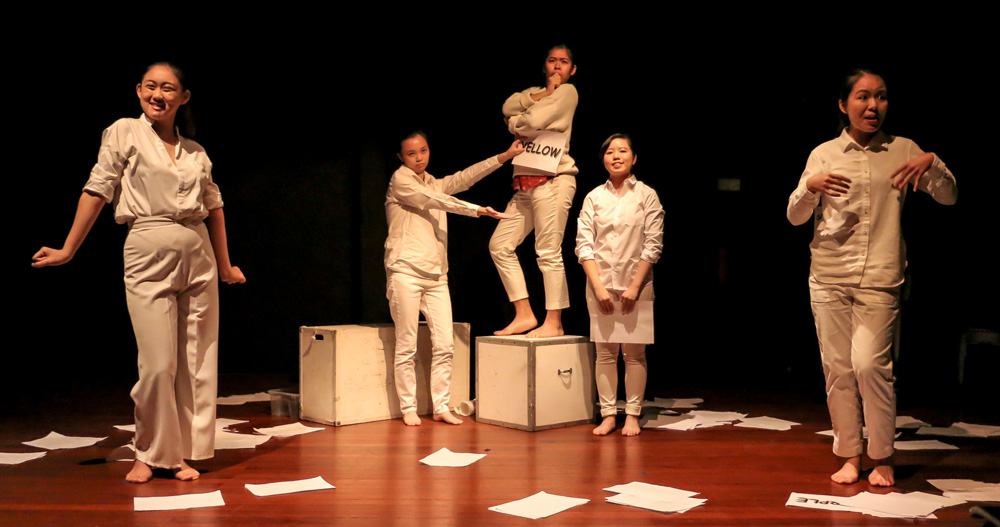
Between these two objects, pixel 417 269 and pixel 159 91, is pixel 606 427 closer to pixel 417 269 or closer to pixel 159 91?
pixel 417 269

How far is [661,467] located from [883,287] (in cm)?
117

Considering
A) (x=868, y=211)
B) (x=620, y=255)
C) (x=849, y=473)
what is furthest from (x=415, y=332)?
(x=868, y=211)

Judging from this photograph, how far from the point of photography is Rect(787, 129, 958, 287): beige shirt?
10.5 feet

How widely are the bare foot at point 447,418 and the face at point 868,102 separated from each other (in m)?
2.64

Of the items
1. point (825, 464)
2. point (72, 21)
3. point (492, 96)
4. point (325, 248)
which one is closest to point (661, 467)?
point (825, 464)

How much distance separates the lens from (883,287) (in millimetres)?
3197

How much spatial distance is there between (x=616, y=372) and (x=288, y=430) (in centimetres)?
181

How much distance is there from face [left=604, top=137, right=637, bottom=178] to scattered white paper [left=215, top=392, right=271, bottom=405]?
2.71m

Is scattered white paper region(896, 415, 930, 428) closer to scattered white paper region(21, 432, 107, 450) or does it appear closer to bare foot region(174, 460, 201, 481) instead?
bare foot region(174, 460, 201, 481)

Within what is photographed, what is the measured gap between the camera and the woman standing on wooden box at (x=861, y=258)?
3.20 metres

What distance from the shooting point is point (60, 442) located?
4.11 meters

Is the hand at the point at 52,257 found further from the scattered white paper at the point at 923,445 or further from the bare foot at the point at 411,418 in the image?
the scattered white paper at the point at 923,445

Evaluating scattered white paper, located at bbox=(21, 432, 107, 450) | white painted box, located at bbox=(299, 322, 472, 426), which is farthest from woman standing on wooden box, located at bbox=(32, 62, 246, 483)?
white painted box, located at bbox=(299, 322, 472, 426)

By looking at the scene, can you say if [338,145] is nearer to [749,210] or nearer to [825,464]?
[749,210]
